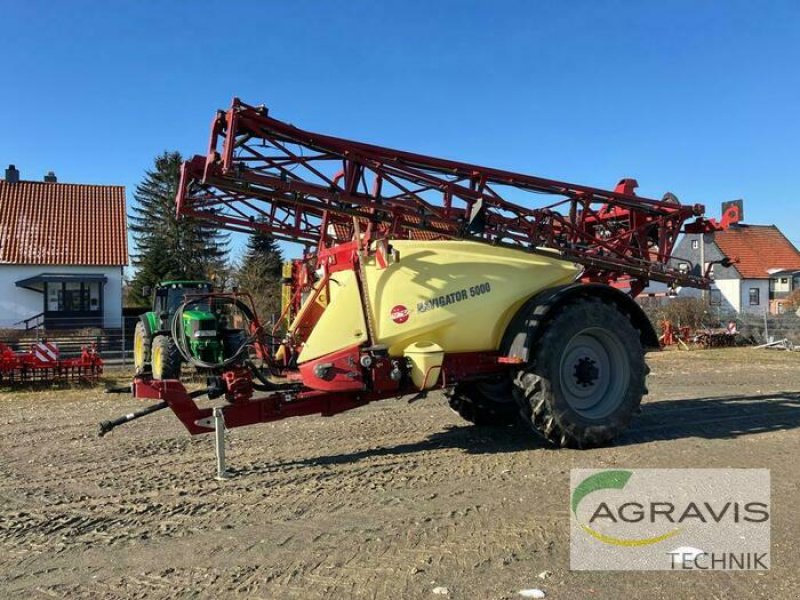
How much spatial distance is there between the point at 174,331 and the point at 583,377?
4.61 metres

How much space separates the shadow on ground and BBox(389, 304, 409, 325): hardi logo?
4.82 ft

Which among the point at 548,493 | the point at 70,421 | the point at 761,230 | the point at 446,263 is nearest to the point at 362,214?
the point at 446,263

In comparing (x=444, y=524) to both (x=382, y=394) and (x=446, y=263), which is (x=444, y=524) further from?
(x=446, y=263)

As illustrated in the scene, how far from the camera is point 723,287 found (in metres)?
46.1

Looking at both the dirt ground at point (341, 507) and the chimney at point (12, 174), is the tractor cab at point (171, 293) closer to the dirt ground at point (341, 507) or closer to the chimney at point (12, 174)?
the dirt ground at point (341, 507)

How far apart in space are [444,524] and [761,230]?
171 feet

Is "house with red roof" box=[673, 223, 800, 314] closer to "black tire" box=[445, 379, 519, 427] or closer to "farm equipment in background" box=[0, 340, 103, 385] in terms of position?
"farm equipment in background" box=[0, 340, 103, 385]

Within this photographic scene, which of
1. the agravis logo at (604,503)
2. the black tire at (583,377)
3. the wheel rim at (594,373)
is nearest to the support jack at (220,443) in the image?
the black tire at (583,377)

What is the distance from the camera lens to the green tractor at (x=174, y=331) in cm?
973

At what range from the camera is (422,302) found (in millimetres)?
6387

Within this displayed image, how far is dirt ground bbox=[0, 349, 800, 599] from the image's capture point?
3.73 m

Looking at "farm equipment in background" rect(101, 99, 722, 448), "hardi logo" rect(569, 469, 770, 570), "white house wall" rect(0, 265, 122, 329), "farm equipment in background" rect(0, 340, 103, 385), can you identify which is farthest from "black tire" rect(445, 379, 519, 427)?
"white house wall" rect(0, 265, 122, 329)

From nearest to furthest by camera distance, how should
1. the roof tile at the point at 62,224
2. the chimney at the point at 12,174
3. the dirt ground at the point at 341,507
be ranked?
the dirt ground at the point at 341,507 → the roof tile at the point at 62,224 → the chimney at the point at 12,174

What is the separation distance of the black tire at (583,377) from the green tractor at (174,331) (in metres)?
3.57
